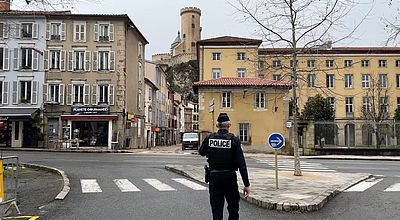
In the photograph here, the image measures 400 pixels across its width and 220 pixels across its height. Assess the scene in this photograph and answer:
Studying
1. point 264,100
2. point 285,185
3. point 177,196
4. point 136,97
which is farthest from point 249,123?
point 177,196

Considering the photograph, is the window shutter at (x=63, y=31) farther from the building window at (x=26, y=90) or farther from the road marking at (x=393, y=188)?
the road marking at (x=393, y=188)

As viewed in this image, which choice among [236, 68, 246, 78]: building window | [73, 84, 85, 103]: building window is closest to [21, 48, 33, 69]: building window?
[73, 84, 85, 103]: building window

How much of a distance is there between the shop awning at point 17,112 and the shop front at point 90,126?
9.46 feet

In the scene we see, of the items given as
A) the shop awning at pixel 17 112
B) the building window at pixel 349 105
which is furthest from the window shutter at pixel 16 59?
the building window at pixel 349 105

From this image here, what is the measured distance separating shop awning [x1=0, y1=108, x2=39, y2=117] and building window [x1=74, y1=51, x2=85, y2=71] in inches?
218

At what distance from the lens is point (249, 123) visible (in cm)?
3662

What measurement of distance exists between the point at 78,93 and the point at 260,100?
1718cm

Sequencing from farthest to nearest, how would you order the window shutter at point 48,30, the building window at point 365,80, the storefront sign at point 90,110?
the building window at point 365,80 → the window shutter at point 48,30 → the storefront sign at point 90,110

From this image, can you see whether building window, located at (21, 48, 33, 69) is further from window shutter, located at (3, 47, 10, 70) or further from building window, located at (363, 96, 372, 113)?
building window, located at (363, 96, 372, 113)

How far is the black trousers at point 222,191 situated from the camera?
21.8 ft

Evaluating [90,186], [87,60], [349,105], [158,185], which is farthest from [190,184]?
[349,105]

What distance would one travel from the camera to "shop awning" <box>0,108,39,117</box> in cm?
3983

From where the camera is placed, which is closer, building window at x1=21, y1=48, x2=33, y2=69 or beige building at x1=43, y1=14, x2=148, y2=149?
beige building at x1=43, y1=14, x2=148, y2=149

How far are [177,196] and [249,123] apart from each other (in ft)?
85.6
